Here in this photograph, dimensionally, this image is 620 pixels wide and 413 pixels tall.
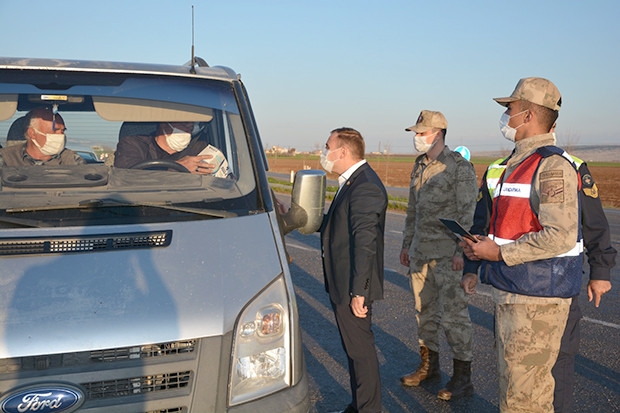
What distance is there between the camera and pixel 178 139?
3.89 metres

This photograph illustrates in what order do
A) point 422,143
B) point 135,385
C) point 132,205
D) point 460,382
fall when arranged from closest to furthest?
point 135,385 < point 132,205 < point 460,382 < point 422,143

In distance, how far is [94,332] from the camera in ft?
8.13

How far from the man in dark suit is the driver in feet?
3.10

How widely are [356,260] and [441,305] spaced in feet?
4.22

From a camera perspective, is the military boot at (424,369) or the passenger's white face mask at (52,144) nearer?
the passenger's white face mask at (52,144)

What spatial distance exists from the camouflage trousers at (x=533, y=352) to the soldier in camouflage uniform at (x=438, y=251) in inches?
62.4

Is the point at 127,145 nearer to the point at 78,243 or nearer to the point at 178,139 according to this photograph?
the point at 178,139

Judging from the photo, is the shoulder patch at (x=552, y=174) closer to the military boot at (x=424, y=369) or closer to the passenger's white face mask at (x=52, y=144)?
the military boot at (x=424, y=369)

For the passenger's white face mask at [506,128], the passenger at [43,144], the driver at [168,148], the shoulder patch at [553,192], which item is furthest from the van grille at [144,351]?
the passenger's white face mask at [506,128]

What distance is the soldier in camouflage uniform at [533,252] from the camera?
3.15 meters

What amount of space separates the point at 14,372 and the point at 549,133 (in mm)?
2690

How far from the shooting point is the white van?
2.48m

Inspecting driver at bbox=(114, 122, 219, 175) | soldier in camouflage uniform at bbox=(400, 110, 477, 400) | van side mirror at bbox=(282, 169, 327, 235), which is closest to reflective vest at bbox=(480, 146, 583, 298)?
van side mirror at bbox=(282, 169, 327, 235)

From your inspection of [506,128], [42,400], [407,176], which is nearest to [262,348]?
[42,400]
